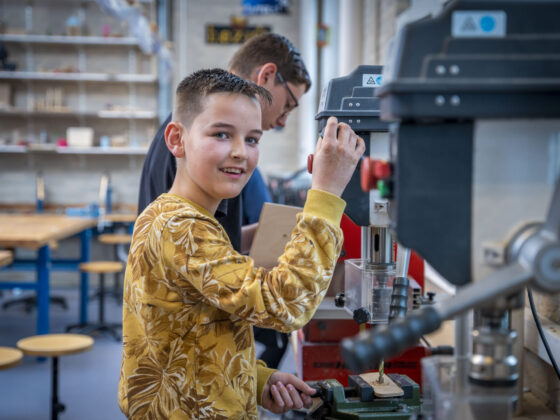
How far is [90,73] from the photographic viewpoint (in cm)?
716

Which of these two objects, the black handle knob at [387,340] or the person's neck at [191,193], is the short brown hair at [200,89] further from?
the black handle knob at [387,340]

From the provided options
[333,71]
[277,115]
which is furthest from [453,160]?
[333,71]

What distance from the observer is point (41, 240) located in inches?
153

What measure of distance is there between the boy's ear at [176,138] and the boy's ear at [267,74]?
752 millimetres

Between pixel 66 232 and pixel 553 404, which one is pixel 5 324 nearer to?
pixel 66 232

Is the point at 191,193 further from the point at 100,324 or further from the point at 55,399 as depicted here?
the point at 100,324

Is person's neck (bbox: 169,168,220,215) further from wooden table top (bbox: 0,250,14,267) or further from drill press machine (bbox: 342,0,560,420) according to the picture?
wooden table top (bbox: 0,250,14,267)

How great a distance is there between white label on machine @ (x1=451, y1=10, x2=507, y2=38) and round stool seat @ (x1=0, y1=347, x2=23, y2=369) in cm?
241

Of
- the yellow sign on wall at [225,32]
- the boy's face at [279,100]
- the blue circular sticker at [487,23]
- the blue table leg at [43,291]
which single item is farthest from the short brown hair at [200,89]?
the yellow sign on wall at [225,32]

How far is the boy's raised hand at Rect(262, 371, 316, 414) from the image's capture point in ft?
3.62

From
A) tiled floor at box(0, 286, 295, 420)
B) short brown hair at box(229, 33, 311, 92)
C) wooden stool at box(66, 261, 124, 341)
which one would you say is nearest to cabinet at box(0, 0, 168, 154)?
wooden stool at box(66, 261, 124, 341)

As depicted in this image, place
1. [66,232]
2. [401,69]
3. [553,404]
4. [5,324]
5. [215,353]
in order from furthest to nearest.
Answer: [5,324], [66,232], [553,404], [215,353], [401,69]

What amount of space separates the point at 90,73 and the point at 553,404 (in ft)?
22.7

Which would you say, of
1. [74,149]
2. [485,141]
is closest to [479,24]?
[485,141]
